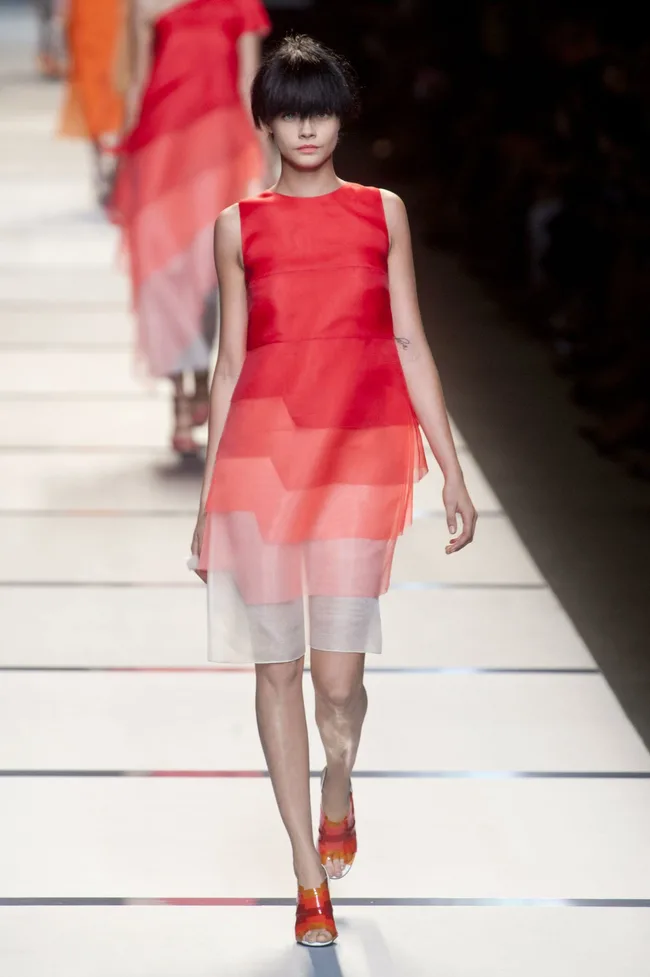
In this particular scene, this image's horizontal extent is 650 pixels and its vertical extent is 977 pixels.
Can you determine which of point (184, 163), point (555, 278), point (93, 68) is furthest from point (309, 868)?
point (93, 68)

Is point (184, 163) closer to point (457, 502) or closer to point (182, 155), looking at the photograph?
point (182, 155)

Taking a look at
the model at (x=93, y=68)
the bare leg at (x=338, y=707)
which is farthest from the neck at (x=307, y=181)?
the model at (x=93, y=68)

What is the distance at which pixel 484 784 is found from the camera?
2504 millimetres

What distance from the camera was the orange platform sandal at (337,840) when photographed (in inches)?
84.7

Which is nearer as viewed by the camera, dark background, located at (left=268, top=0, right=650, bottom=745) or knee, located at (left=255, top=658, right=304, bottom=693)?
knee, located at (left=255, top=658, right=304, bottom=693)

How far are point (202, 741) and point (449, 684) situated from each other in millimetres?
447

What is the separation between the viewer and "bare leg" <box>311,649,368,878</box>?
2.02 m

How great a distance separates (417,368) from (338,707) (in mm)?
382

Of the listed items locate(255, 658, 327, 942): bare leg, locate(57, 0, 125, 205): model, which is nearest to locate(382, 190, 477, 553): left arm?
locate(255, 658, 327, 942): bare leg

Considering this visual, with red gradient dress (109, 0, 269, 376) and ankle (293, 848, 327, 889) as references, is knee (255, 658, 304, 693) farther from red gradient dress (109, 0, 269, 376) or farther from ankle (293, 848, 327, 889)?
red gradient dress (109, 0, 269, 376)

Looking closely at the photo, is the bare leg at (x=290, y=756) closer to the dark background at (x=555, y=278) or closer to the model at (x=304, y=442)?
the model at (x=304, y=442)

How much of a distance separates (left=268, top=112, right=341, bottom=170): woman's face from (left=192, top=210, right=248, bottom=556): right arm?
0.30 feet

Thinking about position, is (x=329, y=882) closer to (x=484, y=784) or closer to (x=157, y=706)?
(x=484, y=784)

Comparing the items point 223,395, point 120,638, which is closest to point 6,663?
point 120,638
